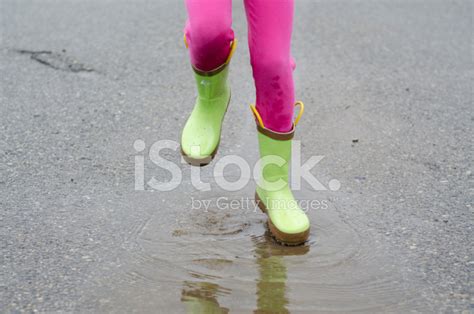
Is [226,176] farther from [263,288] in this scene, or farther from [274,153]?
[263,288]

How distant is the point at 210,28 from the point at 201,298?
1.00 metres

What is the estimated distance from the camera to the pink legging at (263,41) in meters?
3.10

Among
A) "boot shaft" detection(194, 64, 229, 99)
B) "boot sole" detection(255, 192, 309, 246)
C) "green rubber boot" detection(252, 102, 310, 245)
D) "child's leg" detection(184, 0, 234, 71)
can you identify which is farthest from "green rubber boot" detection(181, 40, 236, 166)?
"boot sole" detection(255, 192, 309, 246)

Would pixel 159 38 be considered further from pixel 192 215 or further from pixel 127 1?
pixel 192 215

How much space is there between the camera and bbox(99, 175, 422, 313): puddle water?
2828mm

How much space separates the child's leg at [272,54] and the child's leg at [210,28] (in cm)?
9

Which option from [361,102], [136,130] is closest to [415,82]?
[361,102]

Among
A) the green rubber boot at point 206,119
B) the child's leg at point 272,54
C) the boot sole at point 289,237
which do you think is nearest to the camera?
the child's leg at point 272,54

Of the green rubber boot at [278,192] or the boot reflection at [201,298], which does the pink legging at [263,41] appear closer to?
the green rubber boot at [278,192]

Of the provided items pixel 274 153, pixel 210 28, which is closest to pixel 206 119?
pixel 274 153

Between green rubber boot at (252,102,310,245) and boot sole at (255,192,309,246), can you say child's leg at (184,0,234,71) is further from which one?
boot sole at (255,192,309,246)

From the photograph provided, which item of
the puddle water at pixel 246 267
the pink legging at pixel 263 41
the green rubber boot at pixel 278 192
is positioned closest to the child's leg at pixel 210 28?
the pink legging at pixel 263 41

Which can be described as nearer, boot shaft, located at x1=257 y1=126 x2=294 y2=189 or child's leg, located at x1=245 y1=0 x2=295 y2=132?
child's leg, located at x1=245 y1=0 x2=295 y2=132

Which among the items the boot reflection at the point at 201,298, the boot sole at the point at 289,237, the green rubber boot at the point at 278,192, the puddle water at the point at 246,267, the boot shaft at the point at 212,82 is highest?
the boot shaft at the point at 212,82
